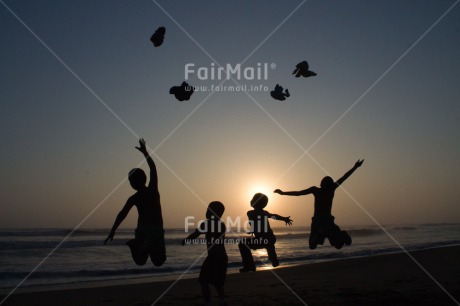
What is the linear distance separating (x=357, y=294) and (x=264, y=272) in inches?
279

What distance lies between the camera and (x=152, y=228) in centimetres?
799

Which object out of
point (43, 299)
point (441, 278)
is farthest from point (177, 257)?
point (441, 278)

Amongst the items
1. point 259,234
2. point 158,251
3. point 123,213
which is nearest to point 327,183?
point 259,234

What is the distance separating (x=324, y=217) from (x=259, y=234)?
151 cm

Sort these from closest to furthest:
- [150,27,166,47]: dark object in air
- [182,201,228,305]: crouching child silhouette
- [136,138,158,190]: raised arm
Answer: [136,138,158,190]: raised arm, [182,201,228,305]: crouching child silhouette, [150,27,166,47]: dark object in air

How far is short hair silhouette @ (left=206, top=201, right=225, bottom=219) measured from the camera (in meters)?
9.19

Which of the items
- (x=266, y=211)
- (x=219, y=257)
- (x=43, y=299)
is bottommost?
(x=43, y=299)

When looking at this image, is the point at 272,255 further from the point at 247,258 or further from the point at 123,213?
Result: the point at 123,213

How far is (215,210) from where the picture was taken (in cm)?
921

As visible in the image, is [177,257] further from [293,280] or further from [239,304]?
[239,304]

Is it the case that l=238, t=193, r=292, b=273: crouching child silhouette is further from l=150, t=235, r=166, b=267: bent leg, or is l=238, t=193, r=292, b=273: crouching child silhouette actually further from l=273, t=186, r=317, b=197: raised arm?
l=150, t=235, r=166, b=267: bent leg

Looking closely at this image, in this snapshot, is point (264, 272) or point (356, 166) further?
point (264, 272)

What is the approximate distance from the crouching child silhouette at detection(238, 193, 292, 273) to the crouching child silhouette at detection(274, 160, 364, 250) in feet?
1.53

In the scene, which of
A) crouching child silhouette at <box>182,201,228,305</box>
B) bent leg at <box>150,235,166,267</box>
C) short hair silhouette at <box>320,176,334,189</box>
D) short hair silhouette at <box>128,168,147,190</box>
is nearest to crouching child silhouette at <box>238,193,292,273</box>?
crouching child silhouette at <box>182,201,228,305</box>
